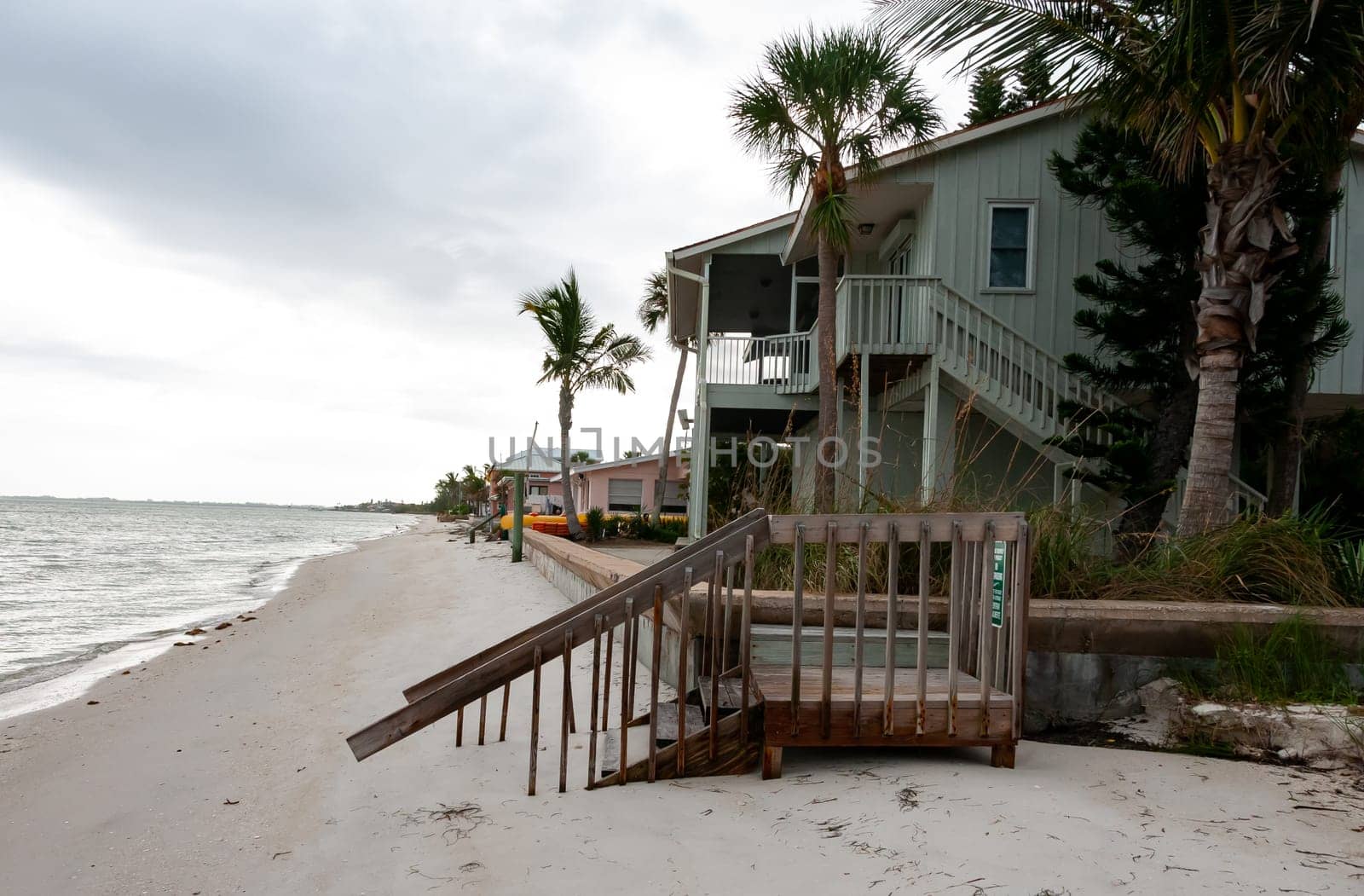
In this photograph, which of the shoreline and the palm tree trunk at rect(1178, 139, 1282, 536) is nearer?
the palm tree trunk at rect(1178, 139, 1282, 536)

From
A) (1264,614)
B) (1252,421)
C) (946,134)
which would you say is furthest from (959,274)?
(1264,614)

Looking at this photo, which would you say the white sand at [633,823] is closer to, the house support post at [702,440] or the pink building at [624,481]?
the house support post at [702,440]

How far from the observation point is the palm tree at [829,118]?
1126cm

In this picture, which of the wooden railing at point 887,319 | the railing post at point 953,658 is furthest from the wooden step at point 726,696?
the wooden railing at point 887,319

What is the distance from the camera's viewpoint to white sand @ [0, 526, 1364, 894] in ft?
9.39

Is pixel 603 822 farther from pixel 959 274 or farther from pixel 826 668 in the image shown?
pixel 959 274

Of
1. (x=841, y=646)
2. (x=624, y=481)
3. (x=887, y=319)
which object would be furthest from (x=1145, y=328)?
(x=624, y=481)

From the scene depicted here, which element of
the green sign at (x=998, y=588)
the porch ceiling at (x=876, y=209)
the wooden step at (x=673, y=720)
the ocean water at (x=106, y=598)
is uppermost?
the porch ceiling at (x=876, y=209)

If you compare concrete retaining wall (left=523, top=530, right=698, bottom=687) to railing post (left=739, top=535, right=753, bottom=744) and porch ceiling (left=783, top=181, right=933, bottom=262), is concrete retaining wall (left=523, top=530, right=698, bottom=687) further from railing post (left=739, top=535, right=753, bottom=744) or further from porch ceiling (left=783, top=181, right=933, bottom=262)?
porch ceiling (left=783, top=181, right=933, bottom=262)

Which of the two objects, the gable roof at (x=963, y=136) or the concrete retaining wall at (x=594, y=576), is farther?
the gable roof at (x=963, y=136)

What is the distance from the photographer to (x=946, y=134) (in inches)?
468

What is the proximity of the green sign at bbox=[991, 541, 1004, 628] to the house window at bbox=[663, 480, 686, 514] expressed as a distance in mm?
25306

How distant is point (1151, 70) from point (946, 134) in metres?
5.53

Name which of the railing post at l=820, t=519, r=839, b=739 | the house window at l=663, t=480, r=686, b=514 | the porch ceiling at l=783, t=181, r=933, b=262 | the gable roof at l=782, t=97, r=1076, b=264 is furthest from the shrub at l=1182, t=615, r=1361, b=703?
the house window at l=663, t=480, r=686, b=514
